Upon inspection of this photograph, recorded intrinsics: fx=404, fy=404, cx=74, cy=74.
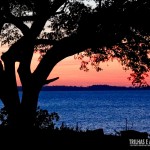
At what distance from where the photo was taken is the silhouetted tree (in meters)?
15.8

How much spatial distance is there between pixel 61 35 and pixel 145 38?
172 inches

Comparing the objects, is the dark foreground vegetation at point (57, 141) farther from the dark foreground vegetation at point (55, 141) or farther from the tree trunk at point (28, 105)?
the tree trunk at point (28, 105)

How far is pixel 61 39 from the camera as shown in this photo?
653 inches

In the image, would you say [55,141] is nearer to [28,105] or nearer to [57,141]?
[57,141]

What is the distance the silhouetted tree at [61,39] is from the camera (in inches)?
621

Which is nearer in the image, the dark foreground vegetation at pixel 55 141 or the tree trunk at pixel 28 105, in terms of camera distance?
the dark foreground vegetation at pixel 55 141

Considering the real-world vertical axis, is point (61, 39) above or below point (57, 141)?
above

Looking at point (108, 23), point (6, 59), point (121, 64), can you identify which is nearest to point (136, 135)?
point (121, 64)

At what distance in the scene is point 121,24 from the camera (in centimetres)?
1586

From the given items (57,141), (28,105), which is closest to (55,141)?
(57,141)

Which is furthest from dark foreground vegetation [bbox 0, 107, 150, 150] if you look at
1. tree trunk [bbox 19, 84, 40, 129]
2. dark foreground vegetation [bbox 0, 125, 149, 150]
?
tree trunk [bbox 19, 84, 40, 129]

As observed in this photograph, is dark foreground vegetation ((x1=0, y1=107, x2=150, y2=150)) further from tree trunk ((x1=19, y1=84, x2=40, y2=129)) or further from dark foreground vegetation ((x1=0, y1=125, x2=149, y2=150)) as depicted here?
tree trunk ((x1=19, y1=84, x2=40, y2=129))

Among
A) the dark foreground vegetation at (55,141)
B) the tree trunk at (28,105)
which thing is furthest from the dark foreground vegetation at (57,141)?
the tree trunk at (28,105)

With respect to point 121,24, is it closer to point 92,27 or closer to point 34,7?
point 92,27
